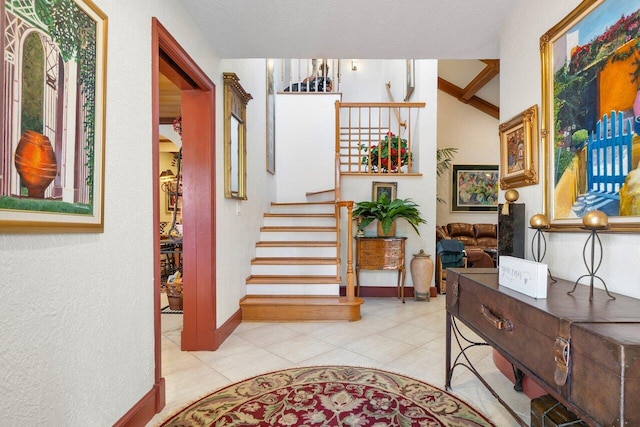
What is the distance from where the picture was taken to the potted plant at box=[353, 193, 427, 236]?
4.06 m

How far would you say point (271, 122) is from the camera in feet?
17.5

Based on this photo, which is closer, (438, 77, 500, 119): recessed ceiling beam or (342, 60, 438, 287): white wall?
(342, 60, 438, 287): white wall

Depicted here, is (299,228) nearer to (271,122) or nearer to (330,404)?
(271,122)

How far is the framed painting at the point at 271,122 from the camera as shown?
4980 millimetres

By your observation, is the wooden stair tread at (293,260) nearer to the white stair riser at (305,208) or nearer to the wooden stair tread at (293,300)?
the wooden stair tread at (293,300)

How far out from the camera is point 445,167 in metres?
6.85

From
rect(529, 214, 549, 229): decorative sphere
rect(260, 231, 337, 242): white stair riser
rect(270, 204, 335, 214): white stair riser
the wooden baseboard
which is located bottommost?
the wooden baseboard

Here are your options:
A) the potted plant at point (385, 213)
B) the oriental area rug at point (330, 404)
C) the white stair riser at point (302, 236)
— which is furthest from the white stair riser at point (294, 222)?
the oriental area rug at point (330, 404)

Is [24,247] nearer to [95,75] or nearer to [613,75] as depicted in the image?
[95,75]

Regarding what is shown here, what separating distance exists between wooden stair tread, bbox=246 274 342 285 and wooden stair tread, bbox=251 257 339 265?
0.15m

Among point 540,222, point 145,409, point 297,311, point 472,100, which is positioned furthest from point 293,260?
point 472,100

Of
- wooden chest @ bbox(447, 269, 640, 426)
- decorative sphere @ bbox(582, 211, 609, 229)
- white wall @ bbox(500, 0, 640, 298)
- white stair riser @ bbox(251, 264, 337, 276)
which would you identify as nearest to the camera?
wooden chest @ bbox(447, 269, 640, 426)

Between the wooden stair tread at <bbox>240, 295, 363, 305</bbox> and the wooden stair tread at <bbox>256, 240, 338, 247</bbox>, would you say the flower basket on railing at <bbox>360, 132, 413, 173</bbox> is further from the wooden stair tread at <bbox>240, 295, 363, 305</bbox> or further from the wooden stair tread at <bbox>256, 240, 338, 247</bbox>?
the wooden stair tread at <bbox>240, 295, 363, 305</bbox>

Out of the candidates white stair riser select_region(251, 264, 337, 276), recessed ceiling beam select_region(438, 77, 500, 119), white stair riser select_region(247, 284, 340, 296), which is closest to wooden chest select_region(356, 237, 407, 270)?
white stair riser select_region(251, 264, 337, 276)
